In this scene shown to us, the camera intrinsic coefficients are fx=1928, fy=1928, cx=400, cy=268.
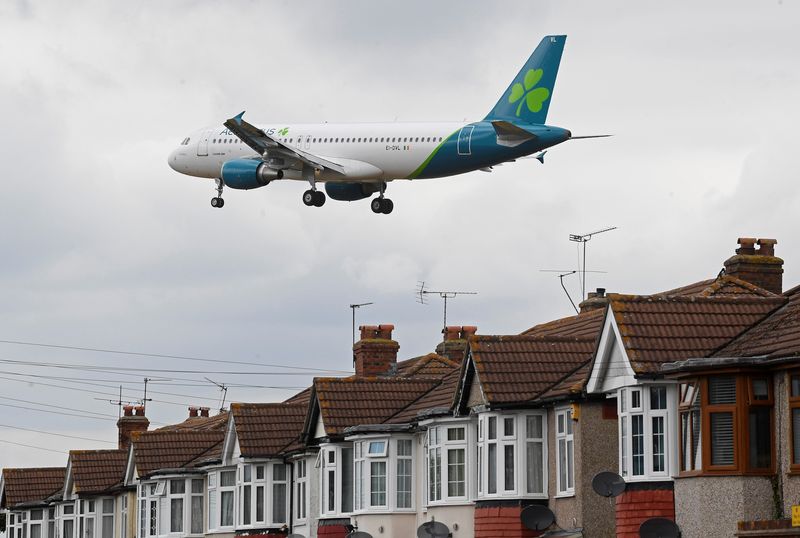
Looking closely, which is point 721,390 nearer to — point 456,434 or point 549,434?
point 549,434

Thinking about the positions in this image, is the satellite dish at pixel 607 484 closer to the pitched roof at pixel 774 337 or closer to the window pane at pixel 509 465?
the pitched roof at pixel 774 337

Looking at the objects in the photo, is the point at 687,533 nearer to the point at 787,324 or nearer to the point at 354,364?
the point at 787,324

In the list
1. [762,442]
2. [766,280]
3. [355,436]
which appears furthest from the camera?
[355,436]

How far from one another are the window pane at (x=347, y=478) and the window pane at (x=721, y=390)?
16.1 meters

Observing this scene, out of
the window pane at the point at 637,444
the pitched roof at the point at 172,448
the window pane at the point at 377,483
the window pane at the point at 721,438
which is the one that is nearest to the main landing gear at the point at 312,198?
the pitched roof at the point at 172,448

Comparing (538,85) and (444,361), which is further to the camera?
(538,85)

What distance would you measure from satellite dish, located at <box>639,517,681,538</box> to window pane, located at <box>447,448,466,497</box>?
887 centimetres

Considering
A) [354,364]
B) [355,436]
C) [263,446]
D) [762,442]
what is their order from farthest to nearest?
[354,364] → [263,446] → [355,436] → [762,442]

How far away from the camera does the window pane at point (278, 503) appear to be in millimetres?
49250

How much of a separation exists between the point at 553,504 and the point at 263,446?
1573cm

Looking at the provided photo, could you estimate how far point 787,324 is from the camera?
30.5 m

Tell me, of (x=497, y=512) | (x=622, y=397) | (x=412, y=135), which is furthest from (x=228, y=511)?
(x=622, y=397)

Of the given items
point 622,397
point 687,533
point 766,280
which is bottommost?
point 687,533

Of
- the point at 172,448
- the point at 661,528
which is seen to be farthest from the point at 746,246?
the point at 172,448
